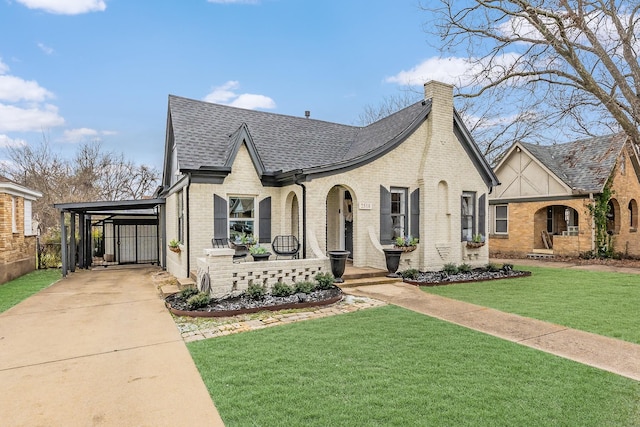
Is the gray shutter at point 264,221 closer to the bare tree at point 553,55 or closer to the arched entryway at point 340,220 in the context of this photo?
the arched entryway at point 340,220

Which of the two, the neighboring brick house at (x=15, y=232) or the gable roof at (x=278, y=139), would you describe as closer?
the gable roof at (x=278, y=139)

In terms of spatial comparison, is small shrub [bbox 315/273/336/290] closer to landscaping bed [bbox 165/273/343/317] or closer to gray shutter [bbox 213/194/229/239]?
landscaping bed [bbox 165/273/343/317]

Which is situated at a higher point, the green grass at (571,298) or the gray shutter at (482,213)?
the gray shutter at (482,213)

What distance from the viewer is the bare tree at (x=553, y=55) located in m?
8.20

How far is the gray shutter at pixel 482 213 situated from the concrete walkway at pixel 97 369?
1096cm

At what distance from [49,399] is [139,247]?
15042 mm

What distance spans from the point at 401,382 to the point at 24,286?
11741mm

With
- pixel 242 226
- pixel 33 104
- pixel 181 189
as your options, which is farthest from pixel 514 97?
pixel 33 104

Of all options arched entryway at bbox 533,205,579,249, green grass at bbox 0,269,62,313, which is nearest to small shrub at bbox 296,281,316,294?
green grass at bbox 0,269,62,313

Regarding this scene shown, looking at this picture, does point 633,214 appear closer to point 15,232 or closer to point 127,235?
point 127,235

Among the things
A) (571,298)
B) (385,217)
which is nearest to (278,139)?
(385,217)

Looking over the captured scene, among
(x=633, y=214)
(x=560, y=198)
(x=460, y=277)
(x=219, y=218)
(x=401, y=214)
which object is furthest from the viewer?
(x=633, y=214)

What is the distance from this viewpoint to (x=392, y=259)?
10.6m

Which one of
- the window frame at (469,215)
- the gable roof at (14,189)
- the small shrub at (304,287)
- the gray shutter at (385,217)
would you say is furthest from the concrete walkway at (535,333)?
the gable roof at (14,189)
